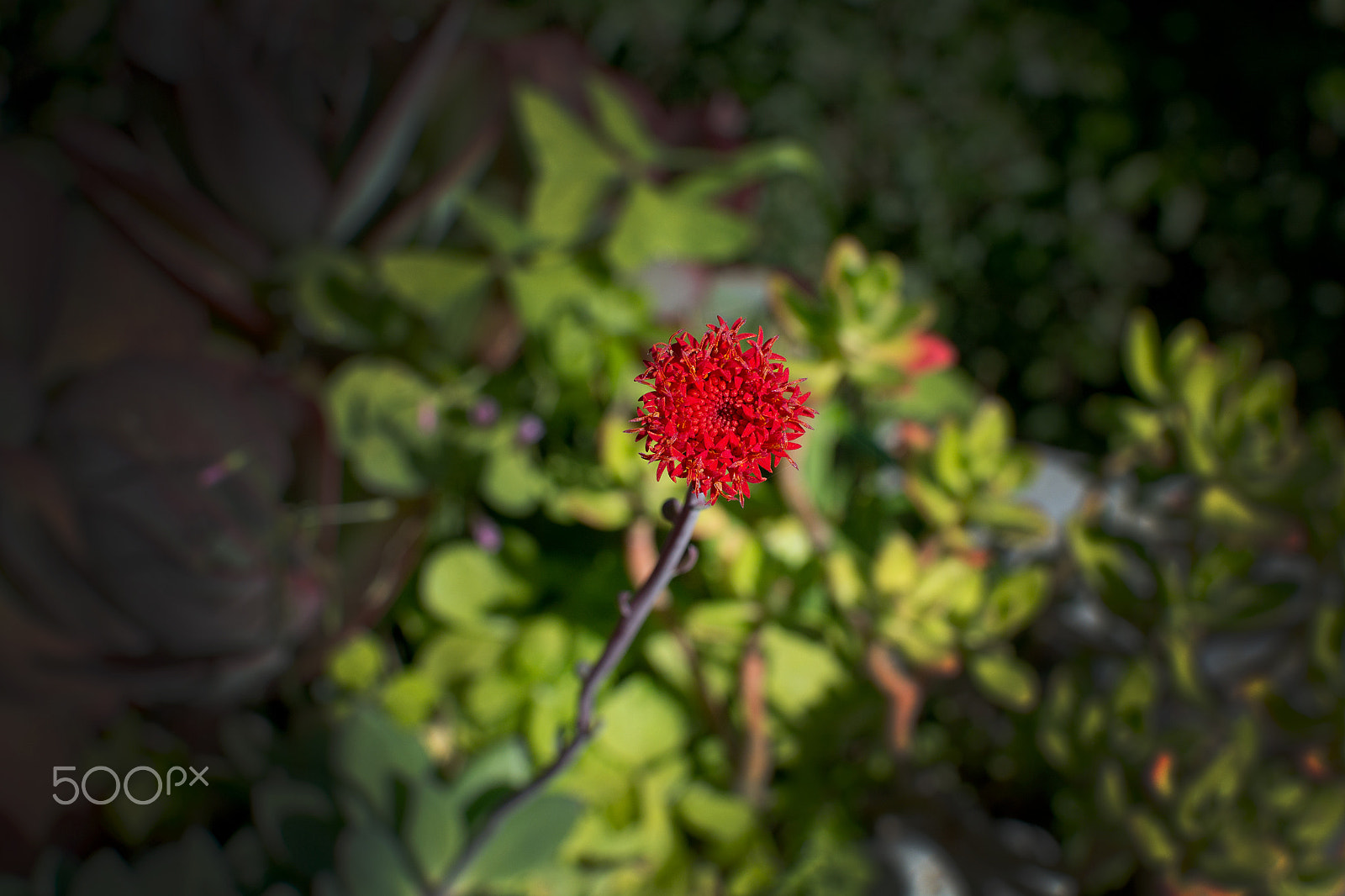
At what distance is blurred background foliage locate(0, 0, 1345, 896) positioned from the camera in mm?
594

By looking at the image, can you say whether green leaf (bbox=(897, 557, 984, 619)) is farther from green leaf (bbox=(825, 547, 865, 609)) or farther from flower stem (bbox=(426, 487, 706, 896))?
flower stem (bbox=(426, 487, 706, 896))

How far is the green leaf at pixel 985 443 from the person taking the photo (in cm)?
63

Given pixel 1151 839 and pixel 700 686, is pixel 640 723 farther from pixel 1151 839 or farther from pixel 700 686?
pixel 1151 839

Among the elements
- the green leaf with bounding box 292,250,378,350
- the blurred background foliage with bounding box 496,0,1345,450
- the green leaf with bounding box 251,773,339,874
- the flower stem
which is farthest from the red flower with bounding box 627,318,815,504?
the blurred background foliage with bounding box 496,0,1345,450

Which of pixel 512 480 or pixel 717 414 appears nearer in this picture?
pixel 717 414

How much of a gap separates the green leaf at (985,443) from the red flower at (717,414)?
31 centimetres

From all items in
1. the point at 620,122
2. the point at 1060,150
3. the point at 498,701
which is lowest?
the point at 498,701

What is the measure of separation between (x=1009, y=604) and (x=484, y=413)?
391 mm

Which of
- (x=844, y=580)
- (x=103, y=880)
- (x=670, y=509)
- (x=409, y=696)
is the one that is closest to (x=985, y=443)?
(x=844, y=580)

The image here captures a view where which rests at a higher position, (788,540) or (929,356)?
(929,356)

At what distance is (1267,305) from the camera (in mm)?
1241

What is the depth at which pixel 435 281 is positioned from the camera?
0.69 m

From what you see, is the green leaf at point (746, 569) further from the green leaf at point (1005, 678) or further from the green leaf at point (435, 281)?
the green leaf at point (435, 281)

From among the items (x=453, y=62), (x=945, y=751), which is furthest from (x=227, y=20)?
(x=945, y=751)
